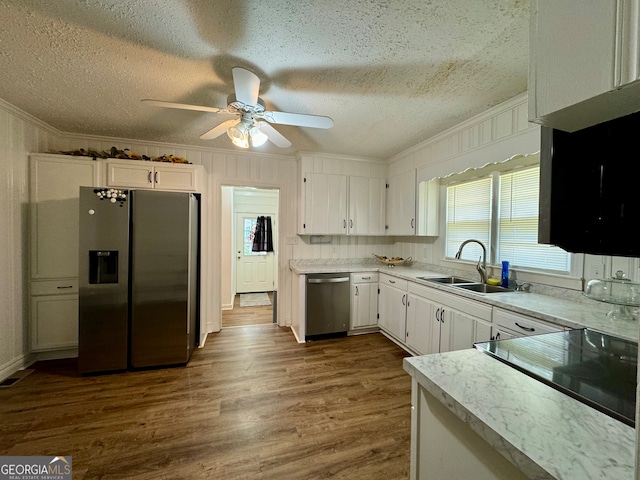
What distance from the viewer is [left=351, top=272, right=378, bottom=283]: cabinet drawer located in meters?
3.34

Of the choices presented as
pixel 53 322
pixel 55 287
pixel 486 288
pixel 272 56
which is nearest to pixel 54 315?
pixel 53 322

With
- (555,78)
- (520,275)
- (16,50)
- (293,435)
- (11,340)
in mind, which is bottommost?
(293,435)

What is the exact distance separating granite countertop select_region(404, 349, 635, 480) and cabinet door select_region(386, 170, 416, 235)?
2.65 metres

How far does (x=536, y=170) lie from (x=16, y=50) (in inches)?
154

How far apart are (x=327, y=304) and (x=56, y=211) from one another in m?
3.13

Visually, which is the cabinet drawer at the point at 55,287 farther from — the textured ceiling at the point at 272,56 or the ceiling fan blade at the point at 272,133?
the ceiling fan blade at the point at 272,133

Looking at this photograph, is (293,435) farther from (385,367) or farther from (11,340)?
(11,340)

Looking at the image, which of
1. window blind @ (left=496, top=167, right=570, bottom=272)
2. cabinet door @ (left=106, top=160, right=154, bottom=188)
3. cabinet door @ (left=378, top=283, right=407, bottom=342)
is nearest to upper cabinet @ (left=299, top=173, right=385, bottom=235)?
cabinet door @ (left=378, top=283, right=407, bottom=342)

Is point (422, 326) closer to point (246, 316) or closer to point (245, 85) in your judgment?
point (245, 85)

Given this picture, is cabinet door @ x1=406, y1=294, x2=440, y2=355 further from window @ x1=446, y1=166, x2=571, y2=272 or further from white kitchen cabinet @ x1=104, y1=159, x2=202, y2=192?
white kitchen cabinet @ x1=104, y1=159, x2=202, y2=192

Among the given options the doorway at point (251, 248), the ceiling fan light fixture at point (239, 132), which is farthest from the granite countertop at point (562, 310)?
the doorway at point (251, 248)

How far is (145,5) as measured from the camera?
49.9 inches

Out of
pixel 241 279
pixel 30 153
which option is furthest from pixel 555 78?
pixel 241 279

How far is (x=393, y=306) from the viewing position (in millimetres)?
3133
